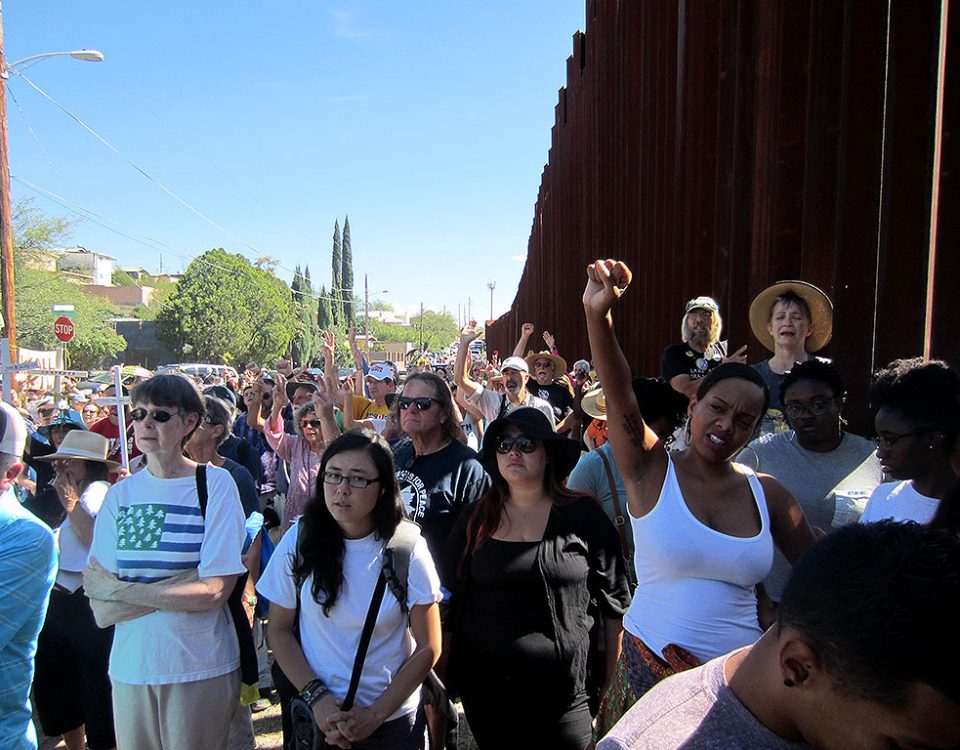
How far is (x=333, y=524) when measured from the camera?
116 inches

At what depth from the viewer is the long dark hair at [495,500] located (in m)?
3.14

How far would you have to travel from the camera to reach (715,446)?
7.72 ft

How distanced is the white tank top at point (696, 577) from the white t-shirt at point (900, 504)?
1.29 feet

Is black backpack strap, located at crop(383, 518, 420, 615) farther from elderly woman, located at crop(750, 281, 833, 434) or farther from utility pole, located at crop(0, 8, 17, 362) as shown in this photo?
utility pole, located at crop(0, 8, 17, 362)

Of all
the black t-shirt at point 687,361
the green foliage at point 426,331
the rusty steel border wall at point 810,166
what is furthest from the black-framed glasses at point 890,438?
the green foliage at point 426,331

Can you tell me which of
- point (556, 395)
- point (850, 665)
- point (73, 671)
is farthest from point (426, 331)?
point (850, 665)

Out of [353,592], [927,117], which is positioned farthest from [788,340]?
[353,592]

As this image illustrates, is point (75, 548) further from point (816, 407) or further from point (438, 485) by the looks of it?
point (816, 407)

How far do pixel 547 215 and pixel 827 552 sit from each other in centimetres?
2383

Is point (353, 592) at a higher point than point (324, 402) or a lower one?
lower

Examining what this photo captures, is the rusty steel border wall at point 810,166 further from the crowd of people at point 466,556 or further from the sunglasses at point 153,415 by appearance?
the sunglasses at point 153,415

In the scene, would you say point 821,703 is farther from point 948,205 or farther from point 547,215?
point 547,215

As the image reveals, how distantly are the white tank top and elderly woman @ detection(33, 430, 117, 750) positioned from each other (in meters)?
2.90

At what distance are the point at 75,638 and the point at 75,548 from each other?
1.65ft
